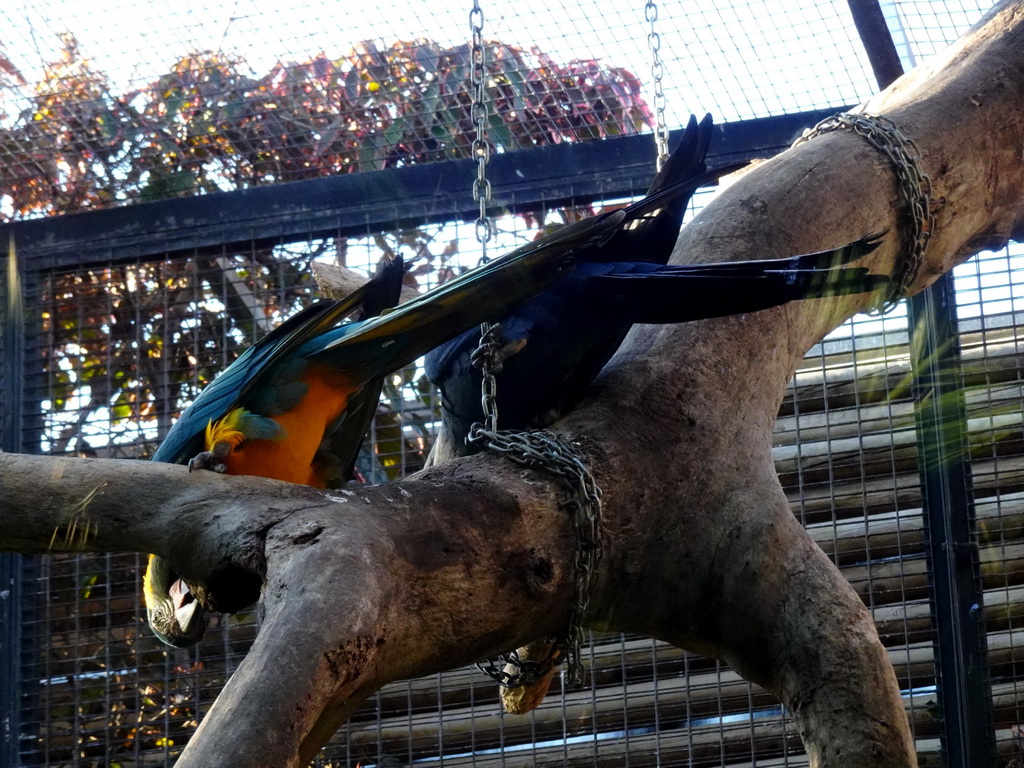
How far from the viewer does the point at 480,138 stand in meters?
1.60

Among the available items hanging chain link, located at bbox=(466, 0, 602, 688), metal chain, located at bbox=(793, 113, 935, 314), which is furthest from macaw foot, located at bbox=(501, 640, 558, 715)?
metal chain, located at bbox=(793, 113, 935, 314)

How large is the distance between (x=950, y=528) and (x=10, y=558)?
2.01m

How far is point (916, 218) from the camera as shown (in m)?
1.68

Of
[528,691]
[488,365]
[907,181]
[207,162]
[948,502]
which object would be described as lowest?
[528,691]

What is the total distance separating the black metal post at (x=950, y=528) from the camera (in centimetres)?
209

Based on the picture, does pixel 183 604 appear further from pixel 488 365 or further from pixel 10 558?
pixel 10 558

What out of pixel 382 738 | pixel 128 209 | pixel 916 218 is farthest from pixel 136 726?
pixel 916 218

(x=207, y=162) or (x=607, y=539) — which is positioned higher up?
(x=207, y=162)

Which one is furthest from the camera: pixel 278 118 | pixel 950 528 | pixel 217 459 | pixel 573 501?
pixel 278 118

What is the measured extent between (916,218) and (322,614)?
45.4 inches

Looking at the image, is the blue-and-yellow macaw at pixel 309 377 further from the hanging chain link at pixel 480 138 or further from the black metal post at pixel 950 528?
the black metal post at pixel 950 528

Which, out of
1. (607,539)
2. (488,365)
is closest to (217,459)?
(488,365)

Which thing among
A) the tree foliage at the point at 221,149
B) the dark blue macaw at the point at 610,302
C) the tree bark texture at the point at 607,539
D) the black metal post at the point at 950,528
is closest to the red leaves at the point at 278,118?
the tree foliage at the point at 221,149

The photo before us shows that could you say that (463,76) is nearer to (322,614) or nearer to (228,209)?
(228,209)
